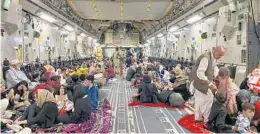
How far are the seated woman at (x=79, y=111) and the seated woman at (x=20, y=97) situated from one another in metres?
1.35

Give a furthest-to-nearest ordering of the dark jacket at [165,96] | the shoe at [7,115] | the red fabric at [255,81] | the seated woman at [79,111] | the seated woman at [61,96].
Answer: the dark jacket at [165,96] → the seated woman at [61,96] → the red fabric at [255,81] → the seated woman at [79,111] → the shoe at [7,115]

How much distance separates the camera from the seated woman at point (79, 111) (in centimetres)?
619

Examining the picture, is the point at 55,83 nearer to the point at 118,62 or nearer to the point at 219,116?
the point at 219,116

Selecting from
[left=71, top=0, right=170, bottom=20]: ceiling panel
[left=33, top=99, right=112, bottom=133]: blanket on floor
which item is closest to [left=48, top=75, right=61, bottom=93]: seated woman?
[left=33, top=99, right=112, bottom=133]: blanket on floor

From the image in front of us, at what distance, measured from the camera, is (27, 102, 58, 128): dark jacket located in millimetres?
5734

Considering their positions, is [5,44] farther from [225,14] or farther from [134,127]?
[225,14]

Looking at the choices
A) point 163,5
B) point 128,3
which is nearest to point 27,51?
point 128,3

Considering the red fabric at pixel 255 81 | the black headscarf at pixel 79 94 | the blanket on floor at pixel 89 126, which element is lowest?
the blanket on floor at pixel 89 126

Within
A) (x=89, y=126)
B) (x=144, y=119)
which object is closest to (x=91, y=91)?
(x=144, y=119)

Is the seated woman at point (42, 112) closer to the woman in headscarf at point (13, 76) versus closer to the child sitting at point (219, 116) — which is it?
the woman in headscarf at point (13, 76)

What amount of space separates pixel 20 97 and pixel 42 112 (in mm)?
2029

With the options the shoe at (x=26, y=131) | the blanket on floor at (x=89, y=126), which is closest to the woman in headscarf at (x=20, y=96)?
the blanket on floor at (x=89, y=126)

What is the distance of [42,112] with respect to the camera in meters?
5.77

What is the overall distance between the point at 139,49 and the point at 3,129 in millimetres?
26573
